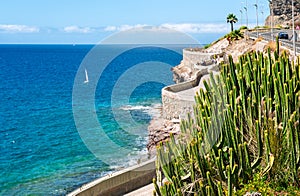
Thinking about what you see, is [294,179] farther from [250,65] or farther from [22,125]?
[22,125]

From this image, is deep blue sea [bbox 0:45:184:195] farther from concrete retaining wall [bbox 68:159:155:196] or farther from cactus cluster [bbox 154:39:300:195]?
cactus cluster [bbox 154:39:300:195]

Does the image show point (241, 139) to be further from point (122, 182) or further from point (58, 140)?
point (58, 140)

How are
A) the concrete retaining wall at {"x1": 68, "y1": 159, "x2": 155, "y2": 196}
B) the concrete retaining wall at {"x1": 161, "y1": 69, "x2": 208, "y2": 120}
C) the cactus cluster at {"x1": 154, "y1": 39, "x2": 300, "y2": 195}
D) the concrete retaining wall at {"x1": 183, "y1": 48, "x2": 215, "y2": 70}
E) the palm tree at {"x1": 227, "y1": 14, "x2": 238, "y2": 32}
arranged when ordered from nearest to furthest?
the cactus cluster at {"x1": 154, "y1": 39, "x2": 300, "y2": 195}, the concrete retaining wall at {"x1": 68, "y1": 159, "x2": 155, "y2": 196}, the concrete retaining wall at {"x1": 161, "y1": 69, "x2": 208, "y2": 120}, the concrete retaining wall at {"x1": 183, "y1": 48, "x2": 215, "y2": 70}, the palm tree at {"x1": 227, "y1": 14, "x2": 238, "y2": 32}

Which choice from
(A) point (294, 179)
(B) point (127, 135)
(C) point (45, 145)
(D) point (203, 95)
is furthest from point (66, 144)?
(A) point (294, 179)

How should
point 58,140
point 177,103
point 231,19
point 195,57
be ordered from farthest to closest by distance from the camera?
point 231,19
point 195,57
point 58,140
point 177,103

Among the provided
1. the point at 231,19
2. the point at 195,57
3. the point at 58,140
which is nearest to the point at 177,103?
the point at 58,140

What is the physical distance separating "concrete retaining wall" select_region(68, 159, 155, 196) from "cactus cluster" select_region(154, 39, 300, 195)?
10.7ft

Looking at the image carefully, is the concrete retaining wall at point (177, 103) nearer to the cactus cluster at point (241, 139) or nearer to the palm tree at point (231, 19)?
the cactus cluster at point (241, 139)

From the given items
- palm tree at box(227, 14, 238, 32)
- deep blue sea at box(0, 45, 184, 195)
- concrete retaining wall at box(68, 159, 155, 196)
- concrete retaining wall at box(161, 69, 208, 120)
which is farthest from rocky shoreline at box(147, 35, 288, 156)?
palm tree at box(227, 14, 238, 32)

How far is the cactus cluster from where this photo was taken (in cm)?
Result: 1157

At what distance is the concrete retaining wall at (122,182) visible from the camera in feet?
50.6

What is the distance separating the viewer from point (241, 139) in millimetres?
12344

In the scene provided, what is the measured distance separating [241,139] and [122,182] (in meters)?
6.06

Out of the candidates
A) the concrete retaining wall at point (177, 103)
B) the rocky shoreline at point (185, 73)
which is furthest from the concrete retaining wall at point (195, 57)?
the concrete retaining wall at point (177, 103)
